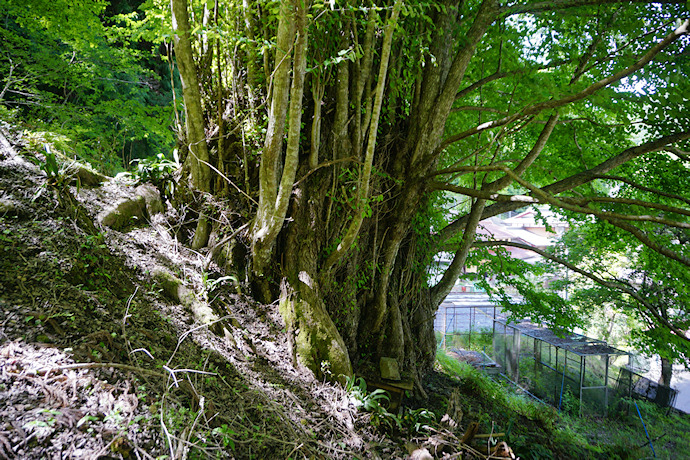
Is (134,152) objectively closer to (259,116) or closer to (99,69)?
(99,69)

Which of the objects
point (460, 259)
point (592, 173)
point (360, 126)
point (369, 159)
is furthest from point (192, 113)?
Answer: point (592, 173)

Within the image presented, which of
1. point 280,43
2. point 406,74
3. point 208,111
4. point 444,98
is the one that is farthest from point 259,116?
point 444,98

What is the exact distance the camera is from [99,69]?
677cm

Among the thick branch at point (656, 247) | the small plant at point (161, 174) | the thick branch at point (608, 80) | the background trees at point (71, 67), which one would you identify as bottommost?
the thick branch at point (656, 247)

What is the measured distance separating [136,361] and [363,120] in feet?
9.63

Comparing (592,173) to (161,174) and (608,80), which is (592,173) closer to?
(608,80)

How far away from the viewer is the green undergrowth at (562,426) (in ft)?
14.7

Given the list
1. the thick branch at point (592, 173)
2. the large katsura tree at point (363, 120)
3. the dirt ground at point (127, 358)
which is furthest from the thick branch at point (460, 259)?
the dirt ground at point (127, 358)

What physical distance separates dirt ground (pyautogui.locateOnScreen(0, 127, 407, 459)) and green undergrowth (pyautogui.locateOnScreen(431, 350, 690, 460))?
2197 millimetres

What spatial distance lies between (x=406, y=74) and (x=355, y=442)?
377cm

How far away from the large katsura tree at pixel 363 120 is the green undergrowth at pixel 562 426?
1.48 m

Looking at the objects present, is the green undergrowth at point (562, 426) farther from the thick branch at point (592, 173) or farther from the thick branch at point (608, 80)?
the thick branch at point (608, 80)

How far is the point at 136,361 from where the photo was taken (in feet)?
6.38

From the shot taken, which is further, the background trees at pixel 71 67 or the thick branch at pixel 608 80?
the background trees at pixel 71 67
